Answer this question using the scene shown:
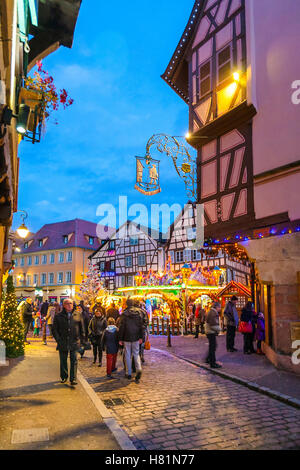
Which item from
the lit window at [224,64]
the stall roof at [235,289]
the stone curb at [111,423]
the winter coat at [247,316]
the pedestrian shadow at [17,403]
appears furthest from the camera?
the stall roof at [235,289]

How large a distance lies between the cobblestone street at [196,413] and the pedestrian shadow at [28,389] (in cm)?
92

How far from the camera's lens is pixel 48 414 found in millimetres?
5605

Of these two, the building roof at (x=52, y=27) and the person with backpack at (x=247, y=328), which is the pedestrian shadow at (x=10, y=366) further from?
the building roof at (x=52, y=27)

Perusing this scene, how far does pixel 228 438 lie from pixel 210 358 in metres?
5.09

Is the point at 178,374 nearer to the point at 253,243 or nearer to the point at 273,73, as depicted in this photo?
the point at 253,243

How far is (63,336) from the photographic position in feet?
26.1

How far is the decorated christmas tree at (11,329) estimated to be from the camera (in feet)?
35.7

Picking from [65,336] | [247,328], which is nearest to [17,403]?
[65,336]

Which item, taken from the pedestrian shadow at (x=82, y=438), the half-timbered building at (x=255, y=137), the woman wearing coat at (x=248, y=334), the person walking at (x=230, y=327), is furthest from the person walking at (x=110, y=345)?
the person walking at (x=230, y=327)

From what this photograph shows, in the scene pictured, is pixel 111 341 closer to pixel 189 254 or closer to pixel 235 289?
pixel 235 289

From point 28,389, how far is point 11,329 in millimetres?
4084

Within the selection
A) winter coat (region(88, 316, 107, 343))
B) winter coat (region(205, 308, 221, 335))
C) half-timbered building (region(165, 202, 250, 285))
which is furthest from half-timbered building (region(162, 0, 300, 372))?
half-timbered building (region(165, 202, 250, 285))

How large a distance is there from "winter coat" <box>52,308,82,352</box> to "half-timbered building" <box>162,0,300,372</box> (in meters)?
Answer: 5.15
